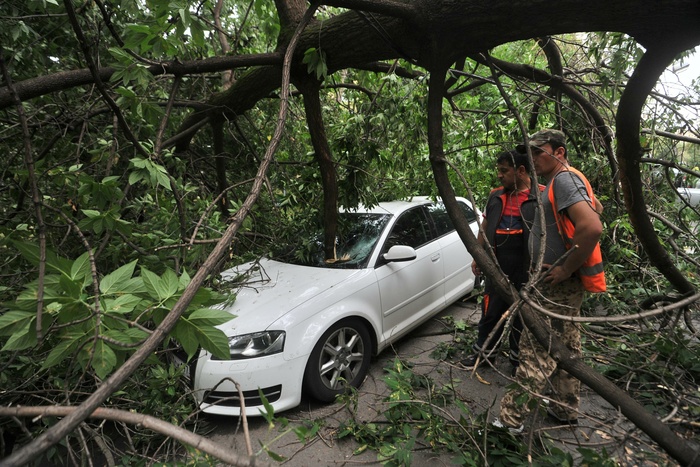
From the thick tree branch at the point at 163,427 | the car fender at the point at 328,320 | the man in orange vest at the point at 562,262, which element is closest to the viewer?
the thick tree branch at the point at 163,427

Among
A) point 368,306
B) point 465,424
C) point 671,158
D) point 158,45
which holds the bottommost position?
point 465,424


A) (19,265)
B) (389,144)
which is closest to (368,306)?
(389,144)

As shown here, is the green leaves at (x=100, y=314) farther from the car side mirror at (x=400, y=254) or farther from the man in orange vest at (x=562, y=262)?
the car side mirror at (x=400, y=254)

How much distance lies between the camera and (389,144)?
3.67m

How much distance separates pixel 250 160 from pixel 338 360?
2.73 meters

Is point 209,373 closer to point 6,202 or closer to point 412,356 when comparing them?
point 412,356

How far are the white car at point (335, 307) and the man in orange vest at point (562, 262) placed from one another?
42.2 inches

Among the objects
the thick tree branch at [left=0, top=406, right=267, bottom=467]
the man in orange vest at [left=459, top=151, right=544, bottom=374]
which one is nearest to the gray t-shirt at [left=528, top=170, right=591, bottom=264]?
the man in orange vest at [left=459, top=151, right=544, bottom=374]

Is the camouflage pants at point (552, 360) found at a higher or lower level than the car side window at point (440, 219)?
lower

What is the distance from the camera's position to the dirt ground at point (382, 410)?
2.26 meters

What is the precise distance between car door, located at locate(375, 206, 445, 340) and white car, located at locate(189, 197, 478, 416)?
11 millimetres

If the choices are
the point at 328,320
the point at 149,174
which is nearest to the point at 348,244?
the point at 328,320

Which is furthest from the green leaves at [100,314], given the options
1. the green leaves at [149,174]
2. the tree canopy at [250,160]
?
the green leaves at [149,174]

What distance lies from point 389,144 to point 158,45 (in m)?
2.25
